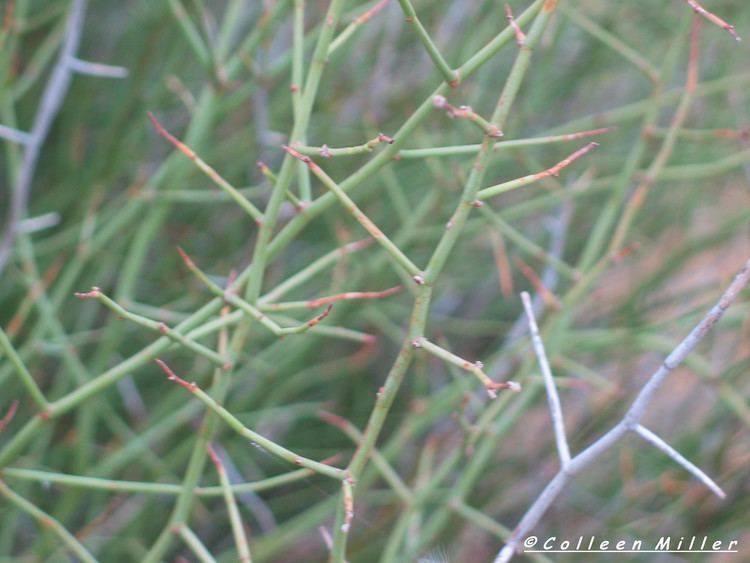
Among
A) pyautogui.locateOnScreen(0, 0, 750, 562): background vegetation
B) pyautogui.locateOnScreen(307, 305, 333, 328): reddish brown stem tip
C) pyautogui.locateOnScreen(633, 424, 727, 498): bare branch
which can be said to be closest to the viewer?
pyautogui.locateOnScreen(633, 424, 727, 498): bare branch

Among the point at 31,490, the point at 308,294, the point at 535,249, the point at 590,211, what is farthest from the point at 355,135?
the point at 31,490

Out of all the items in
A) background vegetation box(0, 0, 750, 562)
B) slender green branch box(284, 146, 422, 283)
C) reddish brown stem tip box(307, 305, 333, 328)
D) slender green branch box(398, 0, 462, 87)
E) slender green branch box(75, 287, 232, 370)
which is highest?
slender green branch box(398, 0, 462, 87)

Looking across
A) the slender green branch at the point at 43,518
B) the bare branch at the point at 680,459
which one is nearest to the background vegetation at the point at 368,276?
the slender green branch at the point at 43,518

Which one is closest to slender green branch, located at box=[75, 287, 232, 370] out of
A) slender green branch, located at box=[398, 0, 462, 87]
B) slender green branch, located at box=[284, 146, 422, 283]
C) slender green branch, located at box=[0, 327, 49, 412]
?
slender green branch, located at box=[0, 327, 49, 412]

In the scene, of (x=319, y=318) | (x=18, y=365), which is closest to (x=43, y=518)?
(x=18, y=365)

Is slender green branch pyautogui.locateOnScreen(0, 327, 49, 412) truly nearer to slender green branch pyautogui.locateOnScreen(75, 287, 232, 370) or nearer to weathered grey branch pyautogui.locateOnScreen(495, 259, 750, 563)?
slender green branch pyautogui.locateOnScreen(75, 287, 232, 370)

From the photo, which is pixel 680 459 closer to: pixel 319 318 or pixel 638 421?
pixel 638 421

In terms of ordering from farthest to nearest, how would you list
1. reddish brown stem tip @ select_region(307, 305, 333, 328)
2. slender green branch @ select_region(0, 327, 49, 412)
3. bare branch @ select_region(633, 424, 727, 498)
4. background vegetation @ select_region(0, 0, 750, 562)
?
background vegetation @ select_region(0, 0, 750, 562) → slender green branch @ select_region(0, 327, 49, 412) → reddish brown stem tip @ select_region(307, 305, 333, 328) → bare branch @ select_region(633, 424, 727, 498)

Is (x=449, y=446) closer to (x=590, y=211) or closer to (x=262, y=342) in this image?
(x=262, y=342)
